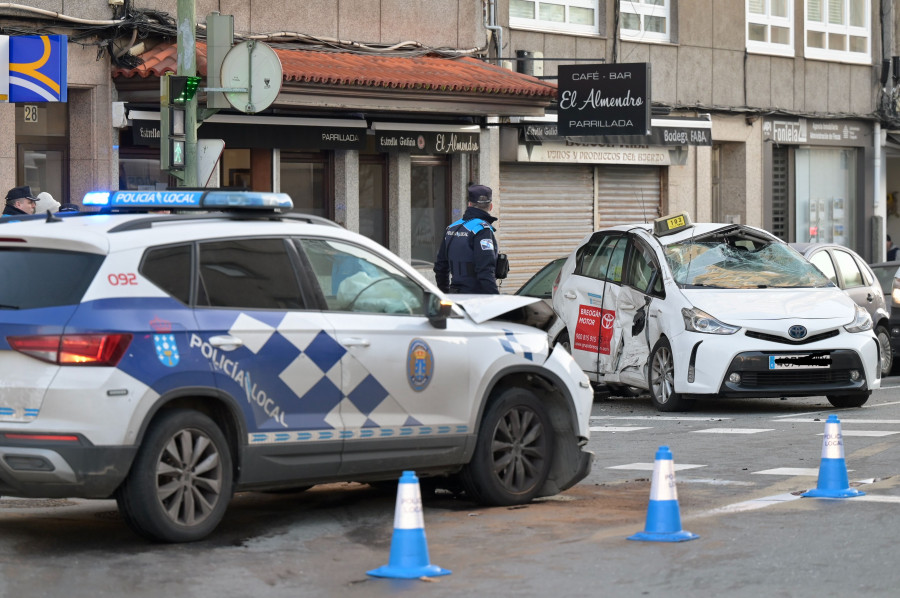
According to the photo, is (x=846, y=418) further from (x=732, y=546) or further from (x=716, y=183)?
(x=716, y=183)

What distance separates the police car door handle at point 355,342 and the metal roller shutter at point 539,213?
627 inches

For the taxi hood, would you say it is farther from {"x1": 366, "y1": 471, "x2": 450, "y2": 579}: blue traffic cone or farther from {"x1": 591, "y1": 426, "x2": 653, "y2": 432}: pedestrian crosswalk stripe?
{"x1": 591, "y1": 426, "x2": 653, "y2": 432}: pedestrian crosswalk stripe

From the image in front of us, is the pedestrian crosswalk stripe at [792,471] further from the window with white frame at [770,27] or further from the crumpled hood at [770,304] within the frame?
the window with white frame at [770,27]

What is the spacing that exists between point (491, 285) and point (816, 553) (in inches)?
270

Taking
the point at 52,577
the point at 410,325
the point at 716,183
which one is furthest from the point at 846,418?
the point at 716,183

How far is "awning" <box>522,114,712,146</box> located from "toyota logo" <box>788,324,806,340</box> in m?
10.0

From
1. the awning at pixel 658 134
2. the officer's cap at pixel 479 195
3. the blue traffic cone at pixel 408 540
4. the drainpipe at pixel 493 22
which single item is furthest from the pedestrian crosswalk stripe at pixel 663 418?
the drainpipe at pixel 493 22

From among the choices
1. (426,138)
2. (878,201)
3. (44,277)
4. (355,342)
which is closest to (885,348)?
(426,138)

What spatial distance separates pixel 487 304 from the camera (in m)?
9.27

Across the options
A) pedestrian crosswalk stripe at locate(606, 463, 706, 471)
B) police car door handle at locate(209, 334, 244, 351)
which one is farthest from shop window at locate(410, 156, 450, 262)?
police car door handle at locate(209, 334, 244, 351)

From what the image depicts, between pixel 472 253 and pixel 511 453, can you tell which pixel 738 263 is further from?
pixel 511 453

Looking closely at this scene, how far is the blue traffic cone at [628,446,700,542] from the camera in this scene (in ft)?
25.6

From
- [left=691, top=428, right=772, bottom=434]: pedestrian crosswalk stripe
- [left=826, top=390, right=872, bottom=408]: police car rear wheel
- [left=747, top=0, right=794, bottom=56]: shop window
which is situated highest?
[left=747, top=0, right=794, bottom=56]: shop window

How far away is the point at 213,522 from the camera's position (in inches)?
312
